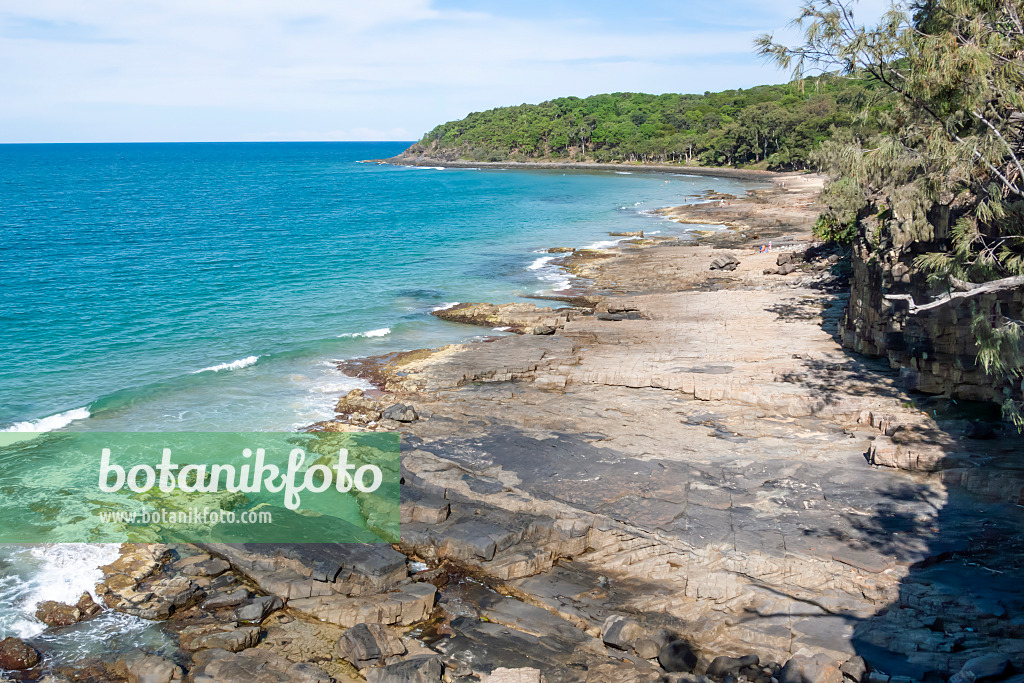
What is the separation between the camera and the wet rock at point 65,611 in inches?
532

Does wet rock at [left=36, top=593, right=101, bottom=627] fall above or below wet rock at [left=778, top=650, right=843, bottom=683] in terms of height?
below

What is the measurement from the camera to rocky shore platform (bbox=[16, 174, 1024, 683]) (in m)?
11.9

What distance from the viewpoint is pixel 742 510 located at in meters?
15.4

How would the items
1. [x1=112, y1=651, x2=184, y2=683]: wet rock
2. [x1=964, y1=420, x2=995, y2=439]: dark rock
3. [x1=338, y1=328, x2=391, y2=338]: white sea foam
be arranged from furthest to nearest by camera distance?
[x1=338, y1=328, x2=391, y2=338]: white sea foam, [x1=964, y1=420, x2=995, y2=439]: dark rock, [x1=112, y1=651, x2=184, y2=683]: wet rock

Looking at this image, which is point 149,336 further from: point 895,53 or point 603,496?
point 895,53

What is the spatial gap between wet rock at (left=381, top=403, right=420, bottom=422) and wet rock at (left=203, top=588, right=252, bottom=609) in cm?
806

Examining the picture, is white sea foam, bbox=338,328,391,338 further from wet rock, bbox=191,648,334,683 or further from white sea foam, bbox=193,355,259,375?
wet rock, bbox=191,648,334,683

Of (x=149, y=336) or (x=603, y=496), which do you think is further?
(x=149, y=336)

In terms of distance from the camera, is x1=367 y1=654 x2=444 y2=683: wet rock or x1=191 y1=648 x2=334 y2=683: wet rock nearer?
x1=367 y1=654 x2=444 y2=683: wet rock

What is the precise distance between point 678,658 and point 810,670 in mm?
1949

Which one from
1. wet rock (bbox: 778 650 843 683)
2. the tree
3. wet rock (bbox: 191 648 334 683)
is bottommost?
wet rock (bbox: 191 648 334 683)

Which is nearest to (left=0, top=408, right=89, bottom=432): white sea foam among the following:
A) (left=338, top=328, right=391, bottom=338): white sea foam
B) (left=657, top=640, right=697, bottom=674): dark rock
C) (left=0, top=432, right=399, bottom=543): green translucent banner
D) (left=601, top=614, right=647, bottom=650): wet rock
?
(left=0, top=432, right=399, bottom=543): green translucent banner

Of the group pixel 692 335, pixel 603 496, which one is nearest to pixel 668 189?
pixel 692 335

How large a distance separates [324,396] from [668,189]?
84.1 m
